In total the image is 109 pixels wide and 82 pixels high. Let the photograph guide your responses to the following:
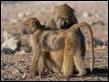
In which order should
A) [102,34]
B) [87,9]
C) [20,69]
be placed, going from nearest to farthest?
[20,69] → [102,34] → [87,9]

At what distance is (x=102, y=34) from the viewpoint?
1839 cm

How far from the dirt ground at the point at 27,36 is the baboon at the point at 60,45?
0.15 metres

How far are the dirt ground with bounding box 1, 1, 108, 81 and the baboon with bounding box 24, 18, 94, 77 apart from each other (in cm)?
15

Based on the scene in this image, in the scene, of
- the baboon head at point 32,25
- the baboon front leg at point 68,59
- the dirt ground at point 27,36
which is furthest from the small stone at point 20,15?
the baboon front leg at point 68,59

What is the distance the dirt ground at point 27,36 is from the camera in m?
8.23

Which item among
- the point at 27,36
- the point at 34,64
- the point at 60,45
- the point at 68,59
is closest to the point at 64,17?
the point at 60,45

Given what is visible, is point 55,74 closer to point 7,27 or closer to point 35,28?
point 35,28

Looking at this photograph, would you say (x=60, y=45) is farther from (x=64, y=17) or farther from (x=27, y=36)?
(x=27, y=36)

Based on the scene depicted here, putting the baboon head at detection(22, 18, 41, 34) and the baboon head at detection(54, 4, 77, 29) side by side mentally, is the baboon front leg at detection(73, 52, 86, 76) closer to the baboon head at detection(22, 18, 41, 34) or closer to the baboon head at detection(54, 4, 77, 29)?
the baboon head at detection(54, 4, 77, 29)

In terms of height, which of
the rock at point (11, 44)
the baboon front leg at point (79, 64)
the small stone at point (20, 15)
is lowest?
the rock at point (11, 44)

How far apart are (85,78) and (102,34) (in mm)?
10562

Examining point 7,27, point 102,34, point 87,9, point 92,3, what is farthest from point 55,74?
point 92,3

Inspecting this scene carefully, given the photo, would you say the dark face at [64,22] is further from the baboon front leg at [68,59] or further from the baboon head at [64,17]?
the baboon front leg at [68,59]

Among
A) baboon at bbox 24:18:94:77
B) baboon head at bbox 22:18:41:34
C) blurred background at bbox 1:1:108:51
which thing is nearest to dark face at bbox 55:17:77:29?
baboon at bbox 24:18:94:77
